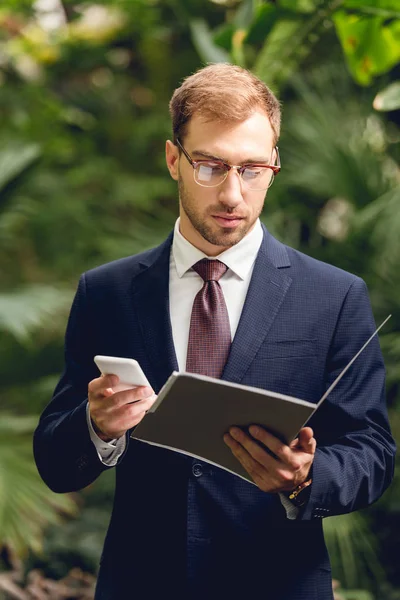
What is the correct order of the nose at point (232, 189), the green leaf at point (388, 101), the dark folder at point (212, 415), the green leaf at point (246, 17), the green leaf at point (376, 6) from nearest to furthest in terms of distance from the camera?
the dark folder at point (212, 415) → the nose at point (232, 189) → the green leaf at point (388, 101) → the green leaf at point (376, 6) → the green leaf at point (246, 17)

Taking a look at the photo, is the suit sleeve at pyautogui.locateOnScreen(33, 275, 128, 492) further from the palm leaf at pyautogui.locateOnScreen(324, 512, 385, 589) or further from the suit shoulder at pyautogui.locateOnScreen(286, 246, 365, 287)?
the palm leaf at pyautogui.locateOnScreen(324, 512, 385, 589)

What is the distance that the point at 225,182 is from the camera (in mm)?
1736

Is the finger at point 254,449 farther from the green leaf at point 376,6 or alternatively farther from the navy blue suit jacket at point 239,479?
the green leaf at point 376,6

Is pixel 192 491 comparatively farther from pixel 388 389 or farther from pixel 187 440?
pixel 388 389

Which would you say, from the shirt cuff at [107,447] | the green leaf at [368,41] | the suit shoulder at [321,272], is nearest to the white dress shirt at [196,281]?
the suit shoulder at [321,272]

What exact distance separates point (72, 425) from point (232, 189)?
601mm

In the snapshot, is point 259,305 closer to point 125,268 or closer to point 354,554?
point 125,268

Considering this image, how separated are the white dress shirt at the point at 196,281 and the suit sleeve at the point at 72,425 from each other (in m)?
0.22

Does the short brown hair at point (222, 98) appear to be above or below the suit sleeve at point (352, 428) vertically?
above

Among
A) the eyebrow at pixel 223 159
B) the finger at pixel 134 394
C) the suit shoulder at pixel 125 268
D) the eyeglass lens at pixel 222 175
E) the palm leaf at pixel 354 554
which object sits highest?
the eyebrow at pixel 223 159

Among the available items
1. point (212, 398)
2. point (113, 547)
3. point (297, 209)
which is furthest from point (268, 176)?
point (297, 209)

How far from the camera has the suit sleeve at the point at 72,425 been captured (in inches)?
69.9

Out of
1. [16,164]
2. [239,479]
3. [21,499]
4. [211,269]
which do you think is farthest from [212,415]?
[16,164]

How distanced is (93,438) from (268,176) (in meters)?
0.66
